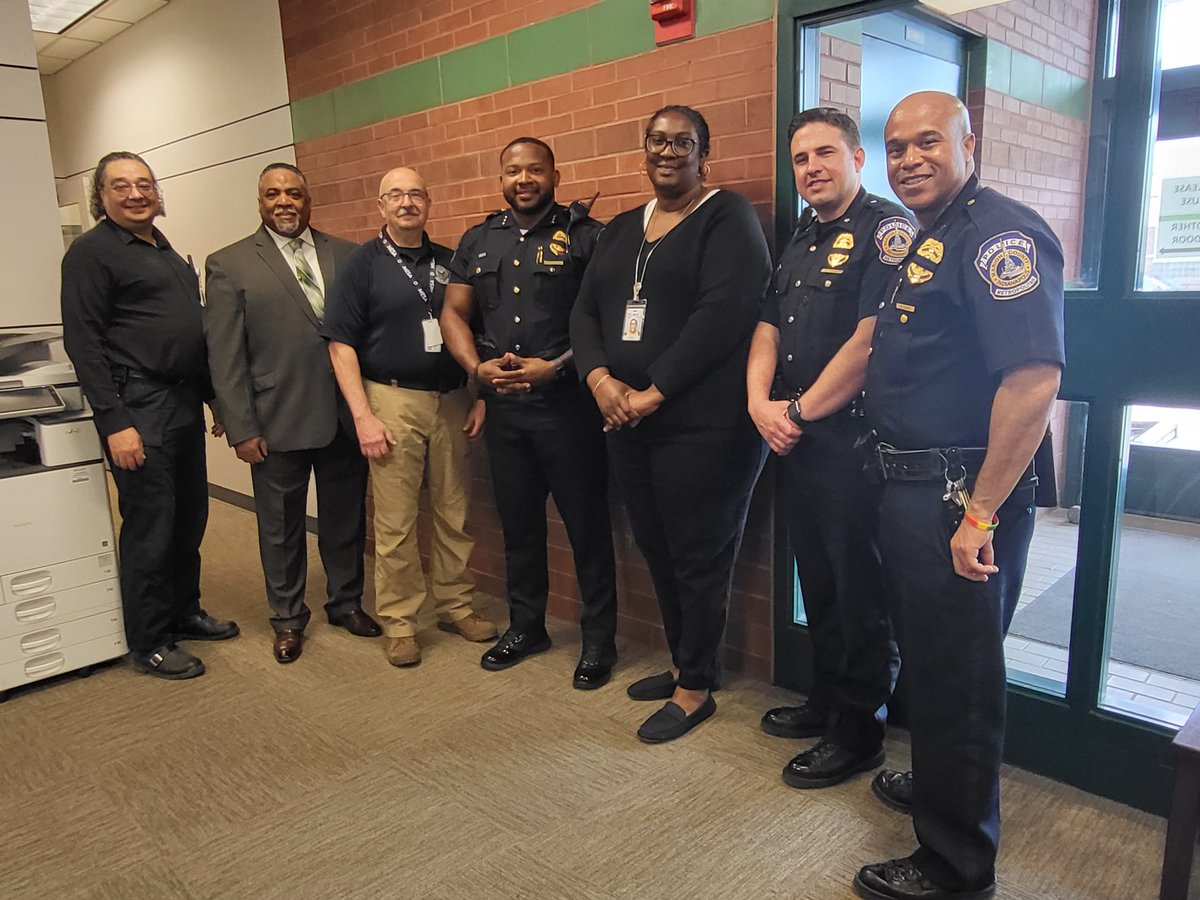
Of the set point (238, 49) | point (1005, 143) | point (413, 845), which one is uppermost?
point (238, 49)

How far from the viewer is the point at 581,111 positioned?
318 centimetres

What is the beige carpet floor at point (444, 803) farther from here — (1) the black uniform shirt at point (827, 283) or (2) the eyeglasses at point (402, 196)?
(2) the eyeglasses at point (402, 196)

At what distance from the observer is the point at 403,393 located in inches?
125

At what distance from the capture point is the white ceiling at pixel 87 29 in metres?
5.52

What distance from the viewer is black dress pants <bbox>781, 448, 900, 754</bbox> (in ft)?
7.41

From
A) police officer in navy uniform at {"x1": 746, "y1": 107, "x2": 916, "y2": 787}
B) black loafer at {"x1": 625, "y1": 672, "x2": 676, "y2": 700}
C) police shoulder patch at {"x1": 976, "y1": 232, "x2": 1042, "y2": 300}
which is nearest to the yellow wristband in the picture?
police shoulder patch at {"x1": 976, "y1": 232, "x2": 1042, "y2": 300}

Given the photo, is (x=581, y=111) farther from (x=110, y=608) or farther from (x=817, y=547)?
(x=110, y=608)

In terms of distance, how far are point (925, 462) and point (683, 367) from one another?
0.83 m

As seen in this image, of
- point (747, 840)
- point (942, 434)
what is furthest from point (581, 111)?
point (747, 840)

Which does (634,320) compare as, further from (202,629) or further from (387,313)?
(202,629)

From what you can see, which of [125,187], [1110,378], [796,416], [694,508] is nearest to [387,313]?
[125,187]

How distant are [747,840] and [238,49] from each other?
4821 millimetres

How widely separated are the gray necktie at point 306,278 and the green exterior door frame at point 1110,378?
202cm

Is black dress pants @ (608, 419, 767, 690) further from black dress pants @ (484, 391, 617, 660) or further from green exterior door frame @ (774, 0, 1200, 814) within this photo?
green exterior door frame @ (774, 0, 1200, 814)
